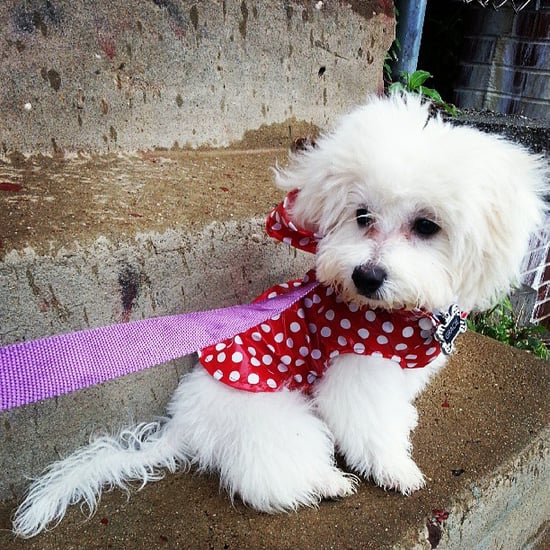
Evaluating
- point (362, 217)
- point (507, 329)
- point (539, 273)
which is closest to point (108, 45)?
point (362, 217)

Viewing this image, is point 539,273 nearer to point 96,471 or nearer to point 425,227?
point 425,227

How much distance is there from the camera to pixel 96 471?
1.11 meters

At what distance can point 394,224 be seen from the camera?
42.0 inches

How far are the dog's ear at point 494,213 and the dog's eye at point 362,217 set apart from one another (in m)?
0.18

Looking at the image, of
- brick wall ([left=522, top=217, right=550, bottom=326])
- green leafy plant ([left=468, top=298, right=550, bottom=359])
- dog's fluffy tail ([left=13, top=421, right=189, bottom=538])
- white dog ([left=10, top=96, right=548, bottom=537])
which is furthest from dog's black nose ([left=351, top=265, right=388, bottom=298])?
brick wall ([left=522, top=217, right=550, bottom=326])

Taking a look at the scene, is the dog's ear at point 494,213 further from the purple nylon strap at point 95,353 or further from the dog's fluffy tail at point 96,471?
the dog's fluffy tail at point 96,471

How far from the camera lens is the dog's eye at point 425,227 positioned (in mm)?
1059

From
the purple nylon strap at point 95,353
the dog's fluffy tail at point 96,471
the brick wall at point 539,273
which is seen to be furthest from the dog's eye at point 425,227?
the brick wall at point 539,273

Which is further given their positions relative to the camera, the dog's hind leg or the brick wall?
the brick wall

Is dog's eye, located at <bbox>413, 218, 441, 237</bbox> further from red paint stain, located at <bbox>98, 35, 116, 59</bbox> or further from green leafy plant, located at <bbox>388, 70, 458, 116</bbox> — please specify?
green leafy plant, located at <bbox>388, 70, 458, 116</bbox>

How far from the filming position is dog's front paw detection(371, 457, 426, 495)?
115 centimetres

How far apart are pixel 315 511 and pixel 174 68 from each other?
4.33 feet

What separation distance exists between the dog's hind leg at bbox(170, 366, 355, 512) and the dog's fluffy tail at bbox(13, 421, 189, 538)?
76mm

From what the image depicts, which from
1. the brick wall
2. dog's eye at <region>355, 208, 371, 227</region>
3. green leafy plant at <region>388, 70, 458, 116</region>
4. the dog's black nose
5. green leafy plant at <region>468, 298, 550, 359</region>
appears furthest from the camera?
the brick wall
